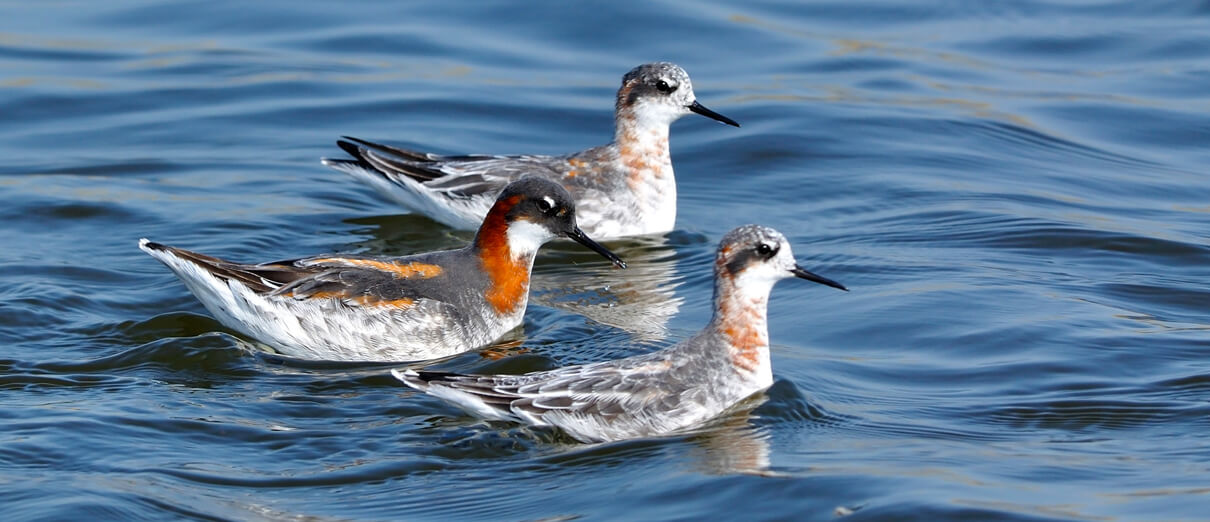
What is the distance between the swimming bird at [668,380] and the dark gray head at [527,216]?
2.15 meters

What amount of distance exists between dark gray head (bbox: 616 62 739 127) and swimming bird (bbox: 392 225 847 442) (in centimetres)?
475

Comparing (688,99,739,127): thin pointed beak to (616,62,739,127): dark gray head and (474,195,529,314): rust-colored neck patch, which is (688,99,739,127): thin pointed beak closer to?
(616,62,739,127): dark gray head

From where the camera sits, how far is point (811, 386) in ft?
30.3

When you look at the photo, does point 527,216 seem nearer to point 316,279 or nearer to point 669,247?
point 316,279

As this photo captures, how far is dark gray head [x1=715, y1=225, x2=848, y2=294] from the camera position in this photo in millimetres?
8805

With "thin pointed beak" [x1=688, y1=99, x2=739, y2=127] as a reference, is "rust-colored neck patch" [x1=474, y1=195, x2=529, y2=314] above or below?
below

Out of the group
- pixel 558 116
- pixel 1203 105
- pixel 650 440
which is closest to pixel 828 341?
pixel 650 440

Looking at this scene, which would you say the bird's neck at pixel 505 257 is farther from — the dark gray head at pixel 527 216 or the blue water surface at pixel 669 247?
the blue water surface at pixel 669 247

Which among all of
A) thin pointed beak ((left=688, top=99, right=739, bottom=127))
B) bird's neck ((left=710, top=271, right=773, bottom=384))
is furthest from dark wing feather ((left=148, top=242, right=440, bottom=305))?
thin pointed beak ((left=688, top=99, right=739, bottom=127))

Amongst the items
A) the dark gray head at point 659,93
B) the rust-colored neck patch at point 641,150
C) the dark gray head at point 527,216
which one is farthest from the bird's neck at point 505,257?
the dark gray head at point 659,93

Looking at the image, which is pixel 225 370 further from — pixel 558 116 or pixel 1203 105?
pixel 1203 105

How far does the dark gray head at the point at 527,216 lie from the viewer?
1088cm

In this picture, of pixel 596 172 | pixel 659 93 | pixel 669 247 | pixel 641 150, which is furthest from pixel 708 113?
pixel 669 247

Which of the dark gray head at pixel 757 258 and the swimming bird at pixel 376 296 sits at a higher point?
A: the dark gray head at pixel 757 258
